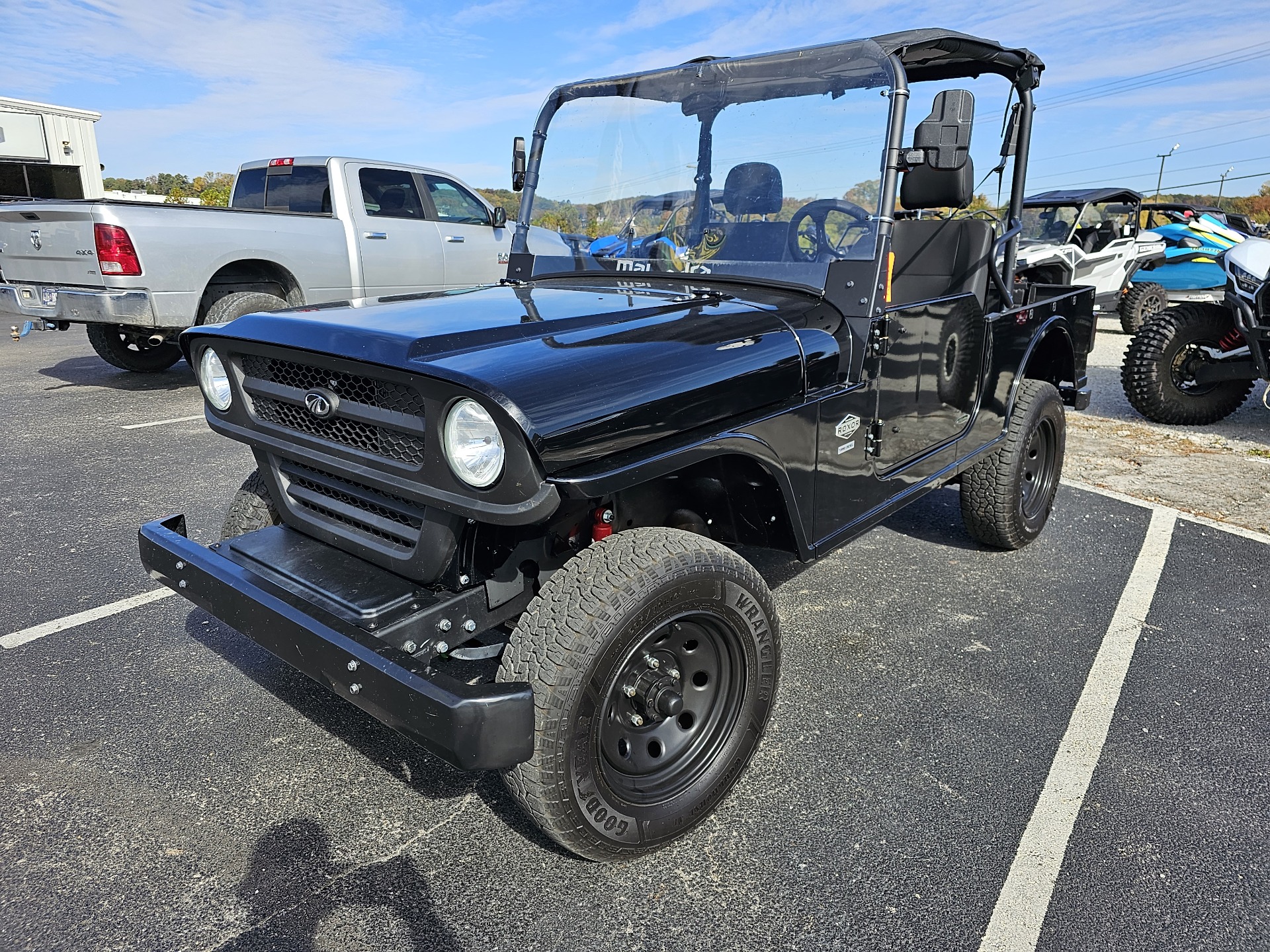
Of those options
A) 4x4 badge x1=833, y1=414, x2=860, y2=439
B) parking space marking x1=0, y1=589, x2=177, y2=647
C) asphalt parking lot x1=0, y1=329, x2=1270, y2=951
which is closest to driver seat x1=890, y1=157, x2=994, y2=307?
4x4 badge x1=833, y1=414, x2=860, y2=439

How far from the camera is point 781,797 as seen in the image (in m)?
2.59

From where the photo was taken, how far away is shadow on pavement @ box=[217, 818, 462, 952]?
2041mm

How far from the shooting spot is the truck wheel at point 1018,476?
162 inches

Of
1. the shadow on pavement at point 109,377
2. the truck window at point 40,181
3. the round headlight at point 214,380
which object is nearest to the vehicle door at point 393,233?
the shadow on pavement at point 109,377

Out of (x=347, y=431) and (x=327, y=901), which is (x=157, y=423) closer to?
(x=347, y=431)

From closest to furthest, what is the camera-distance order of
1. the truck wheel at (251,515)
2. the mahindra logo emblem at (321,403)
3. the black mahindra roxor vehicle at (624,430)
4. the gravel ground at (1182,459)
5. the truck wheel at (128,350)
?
1. the black mahindra roxor vehicle at (624,430)
2. the mahindra logo emblem at (321,403)
3. the truck wheel at (251,515)
4. the gravel ground at (1182,459)
5. the truck wheel at (128,350)

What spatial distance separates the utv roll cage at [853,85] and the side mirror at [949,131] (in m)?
0.11

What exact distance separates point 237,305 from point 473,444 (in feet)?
21.0

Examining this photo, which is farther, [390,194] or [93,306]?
[390,194]

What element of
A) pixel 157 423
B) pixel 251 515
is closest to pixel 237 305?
pixel 157 423

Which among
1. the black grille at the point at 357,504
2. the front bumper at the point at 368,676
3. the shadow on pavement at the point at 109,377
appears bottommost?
the shadow on pavement at the point at 109,377

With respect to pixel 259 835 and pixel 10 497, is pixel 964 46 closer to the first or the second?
pixel 259 835

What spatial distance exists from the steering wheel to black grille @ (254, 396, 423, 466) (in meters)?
1.59

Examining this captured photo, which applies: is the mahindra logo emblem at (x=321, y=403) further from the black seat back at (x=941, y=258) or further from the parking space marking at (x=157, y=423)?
the parking space marking at (x=157, y=423)
